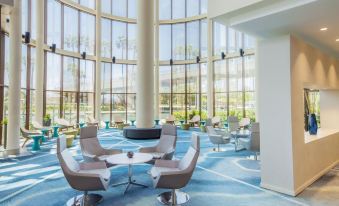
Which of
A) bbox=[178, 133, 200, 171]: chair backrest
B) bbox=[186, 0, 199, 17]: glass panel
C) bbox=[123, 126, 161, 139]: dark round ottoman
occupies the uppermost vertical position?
bbox=[186, 0, 199, 17]: glass panel

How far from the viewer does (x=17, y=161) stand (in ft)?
22.6

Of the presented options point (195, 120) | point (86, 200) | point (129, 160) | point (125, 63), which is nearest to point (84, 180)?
point (86, 200)

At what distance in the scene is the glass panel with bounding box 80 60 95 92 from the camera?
1441 cm

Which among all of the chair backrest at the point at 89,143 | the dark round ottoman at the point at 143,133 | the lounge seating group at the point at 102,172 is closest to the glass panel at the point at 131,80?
the dark round ottoman at the point at 143,133

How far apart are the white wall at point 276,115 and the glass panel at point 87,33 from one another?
12.3 m

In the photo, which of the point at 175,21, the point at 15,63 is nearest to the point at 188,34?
the point at 175,21

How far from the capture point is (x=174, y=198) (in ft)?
13.0

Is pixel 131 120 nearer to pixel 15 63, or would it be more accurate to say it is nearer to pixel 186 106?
pixel 186 106

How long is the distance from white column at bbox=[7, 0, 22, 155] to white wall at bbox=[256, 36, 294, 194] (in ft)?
24.7

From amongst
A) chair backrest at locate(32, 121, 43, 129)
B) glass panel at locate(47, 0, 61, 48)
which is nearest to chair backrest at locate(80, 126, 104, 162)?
chair backrest at locate(32, 121, 43, 129)

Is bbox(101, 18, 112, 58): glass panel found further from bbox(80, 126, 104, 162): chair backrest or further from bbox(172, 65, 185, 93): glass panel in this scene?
bbox(80, 126, 104, 162): chair backrest

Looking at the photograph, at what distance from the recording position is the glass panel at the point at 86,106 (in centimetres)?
1440

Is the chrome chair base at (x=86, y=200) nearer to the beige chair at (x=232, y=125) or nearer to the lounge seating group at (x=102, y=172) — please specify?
the lounge seating group at (x=102, y=172)

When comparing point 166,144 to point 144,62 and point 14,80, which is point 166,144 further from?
point 14,80
